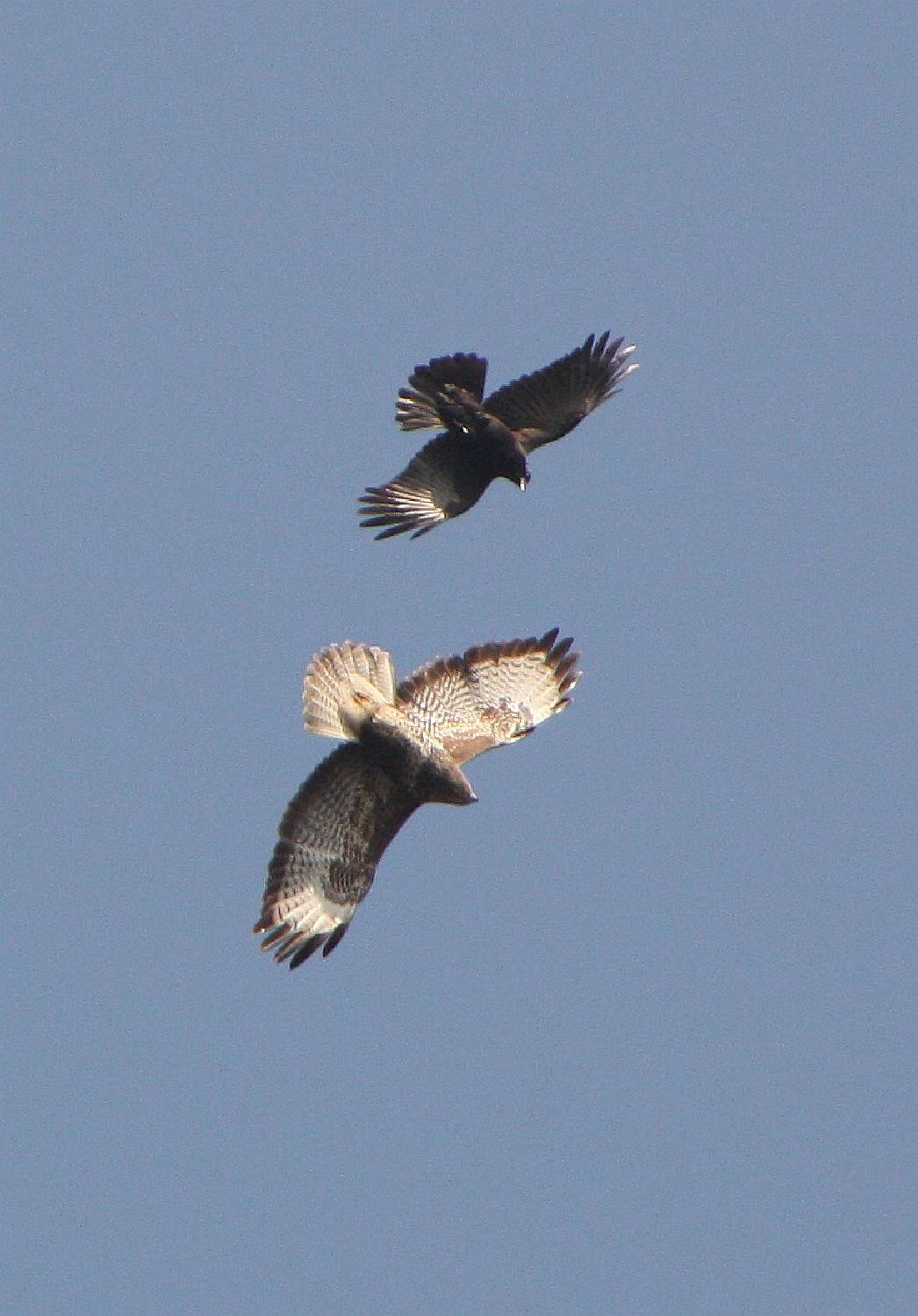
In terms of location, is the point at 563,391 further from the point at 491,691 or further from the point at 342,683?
the point at 342,683

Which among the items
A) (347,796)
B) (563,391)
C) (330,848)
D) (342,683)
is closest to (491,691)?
(342,683)

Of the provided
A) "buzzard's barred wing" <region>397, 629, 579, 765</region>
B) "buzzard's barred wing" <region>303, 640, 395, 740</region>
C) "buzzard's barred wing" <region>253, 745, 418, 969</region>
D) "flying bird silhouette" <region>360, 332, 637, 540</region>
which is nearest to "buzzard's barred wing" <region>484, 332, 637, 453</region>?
"flying bird silhouette" <region>360, 332, 637, 540</region>

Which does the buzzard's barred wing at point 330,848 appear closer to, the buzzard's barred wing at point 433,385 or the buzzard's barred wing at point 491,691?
the buzzard's barred wing at point 491,691

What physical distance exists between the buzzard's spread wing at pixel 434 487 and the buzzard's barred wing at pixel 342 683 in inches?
47.9

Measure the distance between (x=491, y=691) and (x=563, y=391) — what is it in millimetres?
2283

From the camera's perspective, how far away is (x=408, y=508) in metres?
15.7

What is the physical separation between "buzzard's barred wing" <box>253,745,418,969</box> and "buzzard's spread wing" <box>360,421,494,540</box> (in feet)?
6.31

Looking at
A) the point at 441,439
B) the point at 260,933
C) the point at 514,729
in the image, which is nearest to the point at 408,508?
the point at 441,439

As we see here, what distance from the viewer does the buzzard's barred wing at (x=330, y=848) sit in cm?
1411

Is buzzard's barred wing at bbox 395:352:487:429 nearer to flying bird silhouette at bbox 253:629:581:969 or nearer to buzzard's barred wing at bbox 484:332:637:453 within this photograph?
buzzard's barred wing at bbox 484:332:637:453

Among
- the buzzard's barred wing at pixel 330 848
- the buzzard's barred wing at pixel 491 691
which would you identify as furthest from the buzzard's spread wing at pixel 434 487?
the buzzard's barred wing at pixel 330 848

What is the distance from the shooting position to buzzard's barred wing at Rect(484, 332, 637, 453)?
16250 millimetres

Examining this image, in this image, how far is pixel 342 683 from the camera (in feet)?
47.6

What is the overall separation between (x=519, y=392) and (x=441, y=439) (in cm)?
66
